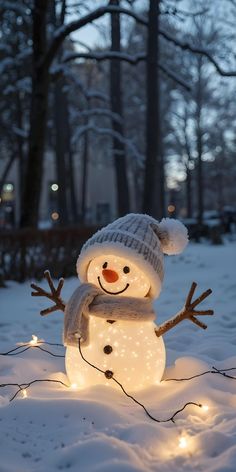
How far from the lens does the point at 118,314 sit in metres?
3.29

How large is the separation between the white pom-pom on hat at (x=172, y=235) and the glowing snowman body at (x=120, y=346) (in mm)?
366

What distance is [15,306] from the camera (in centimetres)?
746

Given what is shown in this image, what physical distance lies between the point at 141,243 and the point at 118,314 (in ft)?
1.61

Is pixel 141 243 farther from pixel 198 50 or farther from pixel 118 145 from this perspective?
pixel 118 145

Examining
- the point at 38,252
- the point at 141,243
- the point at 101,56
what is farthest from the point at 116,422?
the point at 101,56

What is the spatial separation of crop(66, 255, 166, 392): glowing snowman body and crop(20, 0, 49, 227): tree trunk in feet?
27.0

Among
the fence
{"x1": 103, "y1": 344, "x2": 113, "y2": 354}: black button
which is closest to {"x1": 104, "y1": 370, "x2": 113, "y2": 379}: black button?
{"x1": 103, "y1": 344, "x2": 113, "y2": 354}: black button

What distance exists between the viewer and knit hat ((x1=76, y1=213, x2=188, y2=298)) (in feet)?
11.1

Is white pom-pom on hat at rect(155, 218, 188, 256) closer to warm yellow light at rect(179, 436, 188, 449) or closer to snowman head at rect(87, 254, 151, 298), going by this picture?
snowman head at rect(87, 254, 151, 298)

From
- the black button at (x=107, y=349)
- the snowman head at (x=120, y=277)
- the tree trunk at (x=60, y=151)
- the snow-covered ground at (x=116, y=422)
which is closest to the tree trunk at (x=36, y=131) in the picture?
the snow-covered ground at (x=116, y=422)

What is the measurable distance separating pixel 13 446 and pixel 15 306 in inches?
193

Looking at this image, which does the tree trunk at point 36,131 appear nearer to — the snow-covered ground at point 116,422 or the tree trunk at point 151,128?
the tree trunk at point 151,128

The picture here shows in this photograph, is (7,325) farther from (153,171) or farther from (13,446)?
(153,171)

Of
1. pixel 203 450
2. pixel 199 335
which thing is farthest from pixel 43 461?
pixel 199 335
